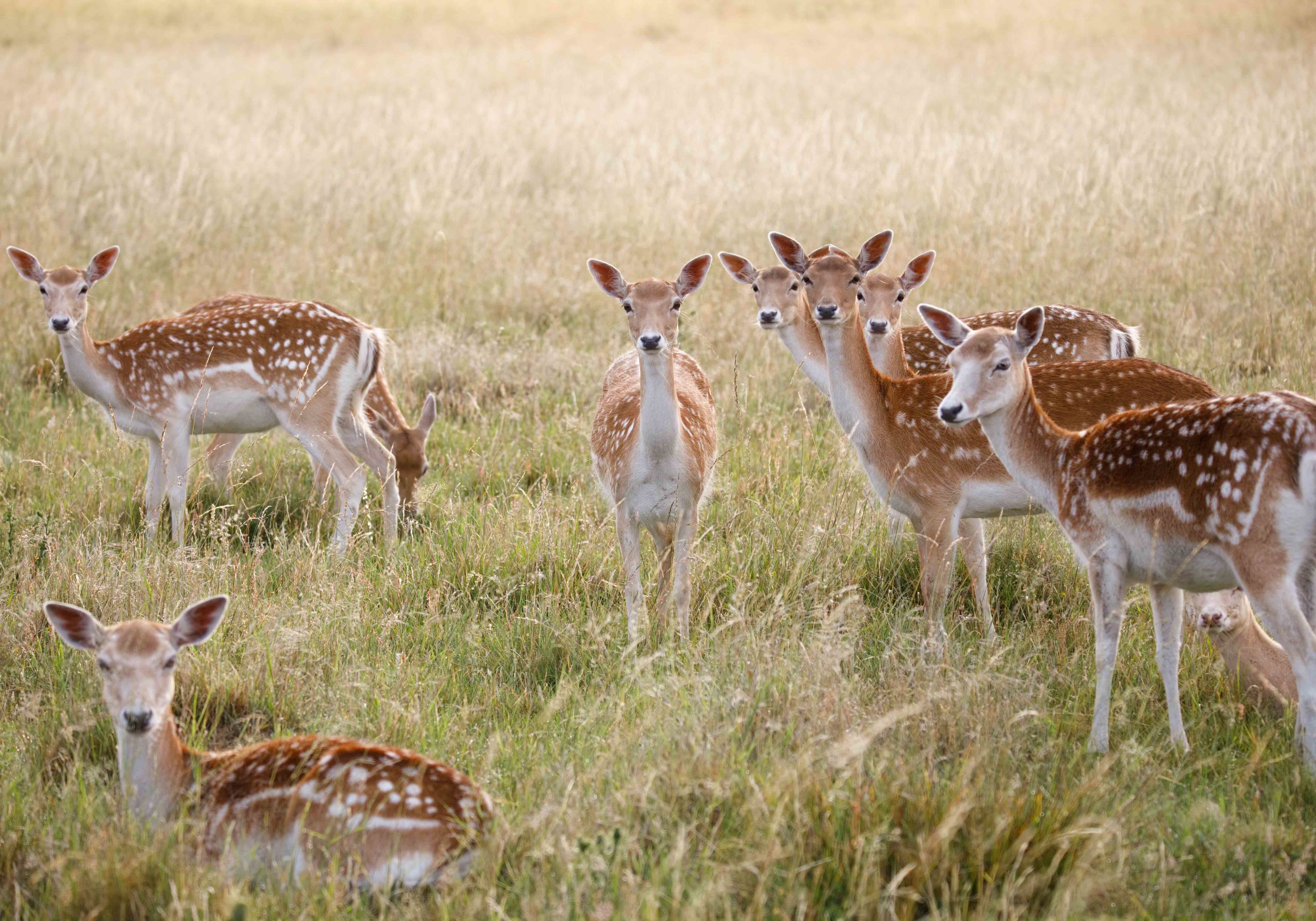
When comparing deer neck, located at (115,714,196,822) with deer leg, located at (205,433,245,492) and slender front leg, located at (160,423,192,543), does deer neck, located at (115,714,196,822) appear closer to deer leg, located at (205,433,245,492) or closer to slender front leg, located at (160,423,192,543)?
slender front leg, located at (160,423,192,543)

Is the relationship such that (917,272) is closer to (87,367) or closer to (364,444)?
(364,444)

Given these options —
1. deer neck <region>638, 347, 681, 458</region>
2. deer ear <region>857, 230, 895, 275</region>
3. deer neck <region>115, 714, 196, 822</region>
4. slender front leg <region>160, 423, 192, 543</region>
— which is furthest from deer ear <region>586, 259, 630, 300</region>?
deer neck <region>115, 714, 196, 822</region>

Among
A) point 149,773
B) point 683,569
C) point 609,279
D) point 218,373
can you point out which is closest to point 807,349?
point 609,279

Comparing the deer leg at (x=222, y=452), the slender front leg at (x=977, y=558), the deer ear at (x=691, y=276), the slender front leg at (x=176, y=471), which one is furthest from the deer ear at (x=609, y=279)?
the deer leg at (x=222, y=452)

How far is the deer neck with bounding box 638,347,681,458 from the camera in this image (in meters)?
4.80

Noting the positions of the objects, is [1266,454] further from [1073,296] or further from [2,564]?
[1073,296]

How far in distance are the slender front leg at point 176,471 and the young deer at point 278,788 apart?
2.30m

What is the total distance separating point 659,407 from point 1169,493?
6.03 feet

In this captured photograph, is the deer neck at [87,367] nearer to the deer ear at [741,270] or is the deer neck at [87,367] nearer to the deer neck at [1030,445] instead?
the deer ear at [741,270]

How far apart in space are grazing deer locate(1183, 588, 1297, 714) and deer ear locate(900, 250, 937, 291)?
1.91 meters

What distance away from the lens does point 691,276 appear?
5184 mm

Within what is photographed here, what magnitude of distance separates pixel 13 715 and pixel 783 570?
2586 millimetres

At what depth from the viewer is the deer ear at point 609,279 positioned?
202 inches

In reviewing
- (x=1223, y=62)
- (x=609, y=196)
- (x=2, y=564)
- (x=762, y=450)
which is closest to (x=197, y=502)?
(x=2, y=564)
